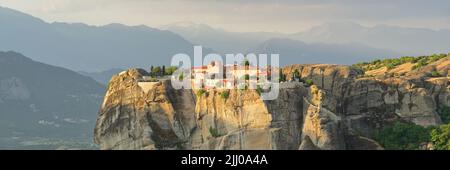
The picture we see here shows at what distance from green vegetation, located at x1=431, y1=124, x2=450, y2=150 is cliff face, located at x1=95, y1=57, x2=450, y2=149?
14.2 feet

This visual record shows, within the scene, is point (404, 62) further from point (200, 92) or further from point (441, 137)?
point (200, 92)

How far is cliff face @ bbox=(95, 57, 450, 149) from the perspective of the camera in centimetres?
6706

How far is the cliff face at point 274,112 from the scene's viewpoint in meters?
67.1

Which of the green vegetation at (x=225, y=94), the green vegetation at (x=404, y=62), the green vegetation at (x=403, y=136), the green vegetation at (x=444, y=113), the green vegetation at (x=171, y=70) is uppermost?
the green vegetation at (x=404, y=62)

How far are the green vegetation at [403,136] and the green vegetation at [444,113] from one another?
386 centimetres

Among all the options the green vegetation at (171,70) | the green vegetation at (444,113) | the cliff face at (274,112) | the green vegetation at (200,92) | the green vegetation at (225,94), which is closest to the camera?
the cliff face at (274,112)

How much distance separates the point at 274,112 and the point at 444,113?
17010 millimetres

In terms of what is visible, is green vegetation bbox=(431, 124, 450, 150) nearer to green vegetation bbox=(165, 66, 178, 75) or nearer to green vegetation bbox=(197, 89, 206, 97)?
green vegetation bbox=(197, 89, 206, 97)

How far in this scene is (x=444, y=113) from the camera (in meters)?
75.9

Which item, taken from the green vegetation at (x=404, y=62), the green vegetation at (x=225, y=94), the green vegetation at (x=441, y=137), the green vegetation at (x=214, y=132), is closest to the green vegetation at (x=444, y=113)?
the green vegetation at (x=441, y=137)

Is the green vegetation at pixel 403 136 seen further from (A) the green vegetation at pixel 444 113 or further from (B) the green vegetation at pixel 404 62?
(B) the green vegetation at pixel 404 62
